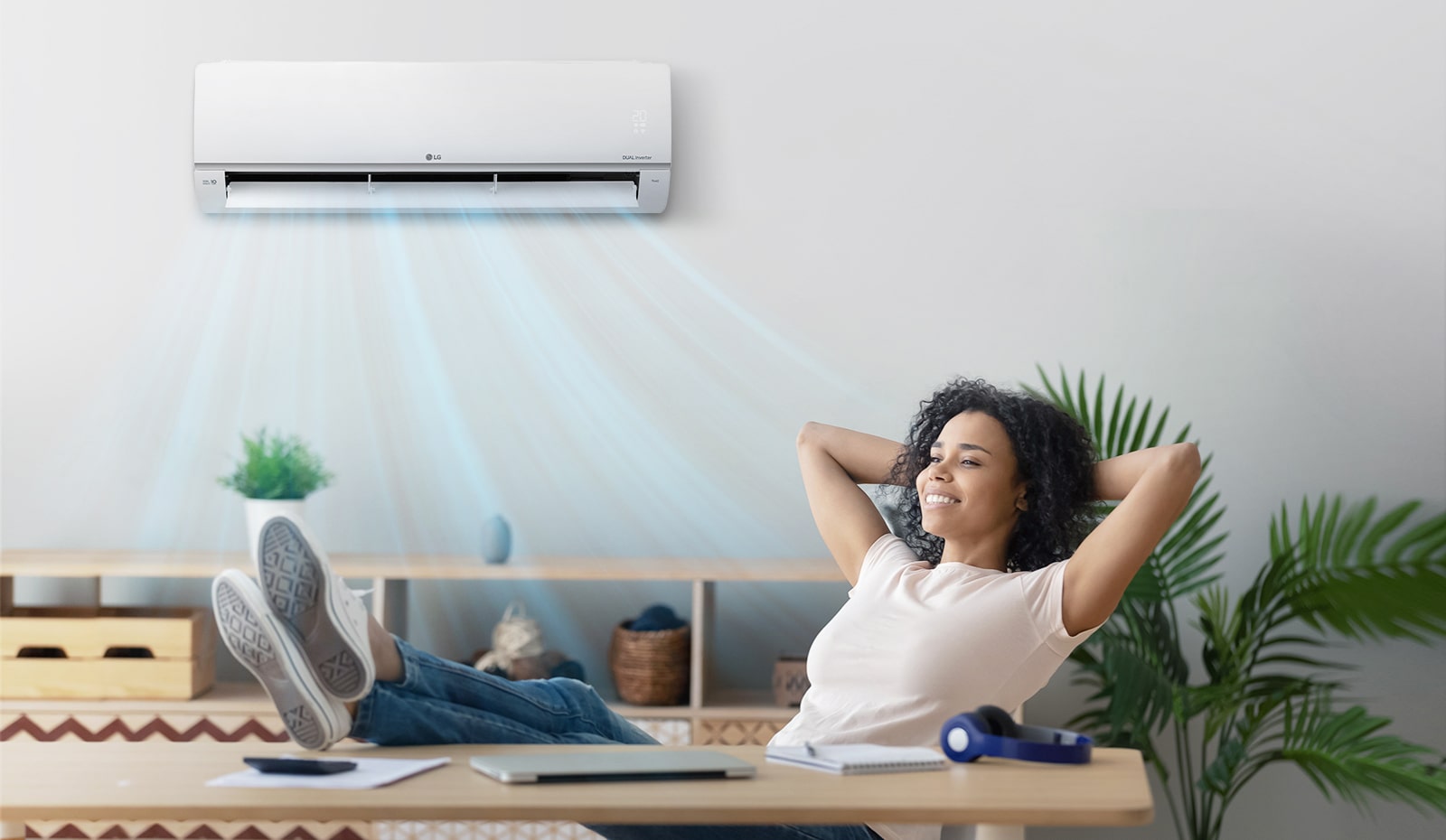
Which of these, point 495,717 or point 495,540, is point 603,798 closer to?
point 495,717

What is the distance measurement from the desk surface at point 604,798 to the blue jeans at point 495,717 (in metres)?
0.14

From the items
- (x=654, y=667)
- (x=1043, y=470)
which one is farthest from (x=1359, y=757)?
(x=654, y=667)

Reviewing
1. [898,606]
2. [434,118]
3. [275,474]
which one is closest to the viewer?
[898,606]

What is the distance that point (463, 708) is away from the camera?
1.42 meters

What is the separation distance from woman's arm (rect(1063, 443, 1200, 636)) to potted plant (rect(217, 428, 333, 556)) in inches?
73.5

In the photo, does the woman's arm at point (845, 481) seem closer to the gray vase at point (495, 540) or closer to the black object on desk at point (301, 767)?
A: the black object on desk at point (301, 767)

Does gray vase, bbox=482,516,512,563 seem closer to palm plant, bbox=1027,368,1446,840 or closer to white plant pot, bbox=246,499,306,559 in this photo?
white plant pot, bbox=246,499,306,559

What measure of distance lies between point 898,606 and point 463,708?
0.61m

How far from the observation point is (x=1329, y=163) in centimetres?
299

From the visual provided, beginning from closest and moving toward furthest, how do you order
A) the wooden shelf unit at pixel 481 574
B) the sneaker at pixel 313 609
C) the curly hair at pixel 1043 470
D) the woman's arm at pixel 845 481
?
the sneaker at pixel 313 609 → the curly hair at pixel 1043 470 → the woman's arm at pixel 845 481 → the wooden shelf unit at pixel 481 574

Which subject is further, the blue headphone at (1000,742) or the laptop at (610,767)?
the blue headphone at (1000,742)

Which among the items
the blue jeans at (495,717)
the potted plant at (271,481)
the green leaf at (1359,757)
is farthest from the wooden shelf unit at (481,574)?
the blue jeans at (495,717)

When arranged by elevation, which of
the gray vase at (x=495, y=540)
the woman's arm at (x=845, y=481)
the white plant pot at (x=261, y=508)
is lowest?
the gray vase at (x=495, y=540)

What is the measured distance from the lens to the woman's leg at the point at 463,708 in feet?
4.45
